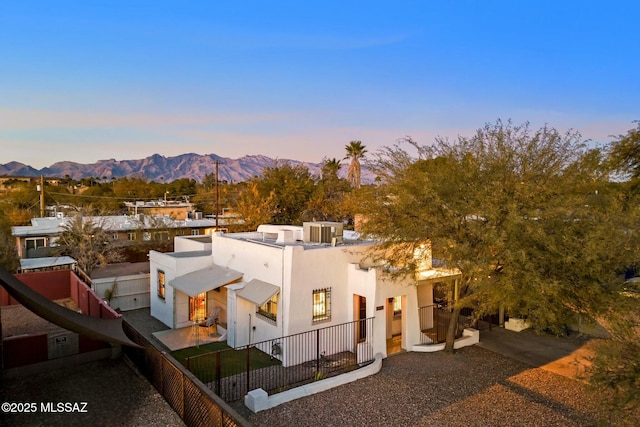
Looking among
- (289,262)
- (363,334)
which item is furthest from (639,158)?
(289,262)

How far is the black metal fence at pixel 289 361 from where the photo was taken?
35.1ft

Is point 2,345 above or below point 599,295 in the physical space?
below

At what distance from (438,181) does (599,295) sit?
487 cm

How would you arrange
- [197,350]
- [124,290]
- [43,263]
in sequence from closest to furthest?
[197,350]
[124,290]
[43,263]

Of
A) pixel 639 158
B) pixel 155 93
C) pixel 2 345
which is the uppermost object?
pixel 155 93

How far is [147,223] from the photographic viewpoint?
3041 cm

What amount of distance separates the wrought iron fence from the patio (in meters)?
4.04

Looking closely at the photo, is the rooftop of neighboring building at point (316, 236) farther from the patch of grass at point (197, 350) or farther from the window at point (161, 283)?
the window at point (161, 283)

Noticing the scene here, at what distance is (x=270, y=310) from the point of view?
522 inches

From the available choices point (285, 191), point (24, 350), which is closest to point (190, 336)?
point (24, 350)

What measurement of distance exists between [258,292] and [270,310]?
789mm

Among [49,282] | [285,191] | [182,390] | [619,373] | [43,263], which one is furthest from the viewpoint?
[285,191]

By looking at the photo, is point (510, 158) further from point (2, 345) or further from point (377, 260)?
point (2, 345)

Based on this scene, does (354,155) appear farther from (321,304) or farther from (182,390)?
(182,390)
